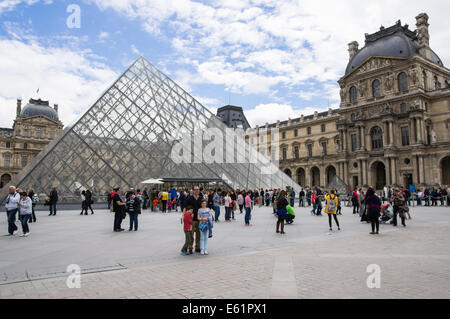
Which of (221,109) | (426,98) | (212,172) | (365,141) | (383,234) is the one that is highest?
(221,109)

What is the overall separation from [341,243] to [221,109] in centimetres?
7365

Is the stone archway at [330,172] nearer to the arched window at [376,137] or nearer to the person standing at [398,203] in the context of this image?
the arched window at [376,137]

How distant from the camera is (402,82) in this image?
45.7m

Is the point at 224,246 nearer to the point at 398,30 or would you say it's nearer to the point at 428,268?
the point at 428,268

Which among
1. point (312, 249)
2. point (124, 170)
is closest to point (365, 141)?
point (124, 170)

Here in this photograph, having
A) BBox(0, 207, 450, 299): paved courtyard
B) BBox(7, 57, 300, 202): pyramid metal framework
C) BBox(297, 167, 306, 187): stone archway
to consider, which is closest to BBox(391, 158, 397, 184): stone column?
BBox(297, 167, 306, 187): stone archway

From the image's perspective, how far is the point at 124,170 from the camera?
20.9m

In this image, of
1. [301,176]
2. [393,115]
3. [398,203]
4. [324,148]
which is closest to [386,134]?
[393,115]

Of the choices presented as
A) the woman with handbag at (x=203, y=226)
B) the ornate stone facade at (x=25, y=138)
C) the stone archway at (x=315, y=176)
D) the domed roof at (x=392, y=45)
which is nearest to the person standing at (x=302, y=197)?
the woman with handbag at (x=203, y=226)

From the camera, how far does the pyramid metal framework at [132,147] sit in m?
20.1

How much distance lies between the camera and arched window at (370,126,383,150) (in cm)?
4818

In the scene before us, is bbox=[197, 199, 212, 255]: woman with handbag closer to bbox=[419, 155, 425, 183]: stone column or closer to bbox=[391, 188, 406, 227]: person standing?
bbox=[391, 188, 406, 227]: person standing

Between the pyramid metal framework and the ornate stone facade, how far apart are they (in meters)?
52.3
